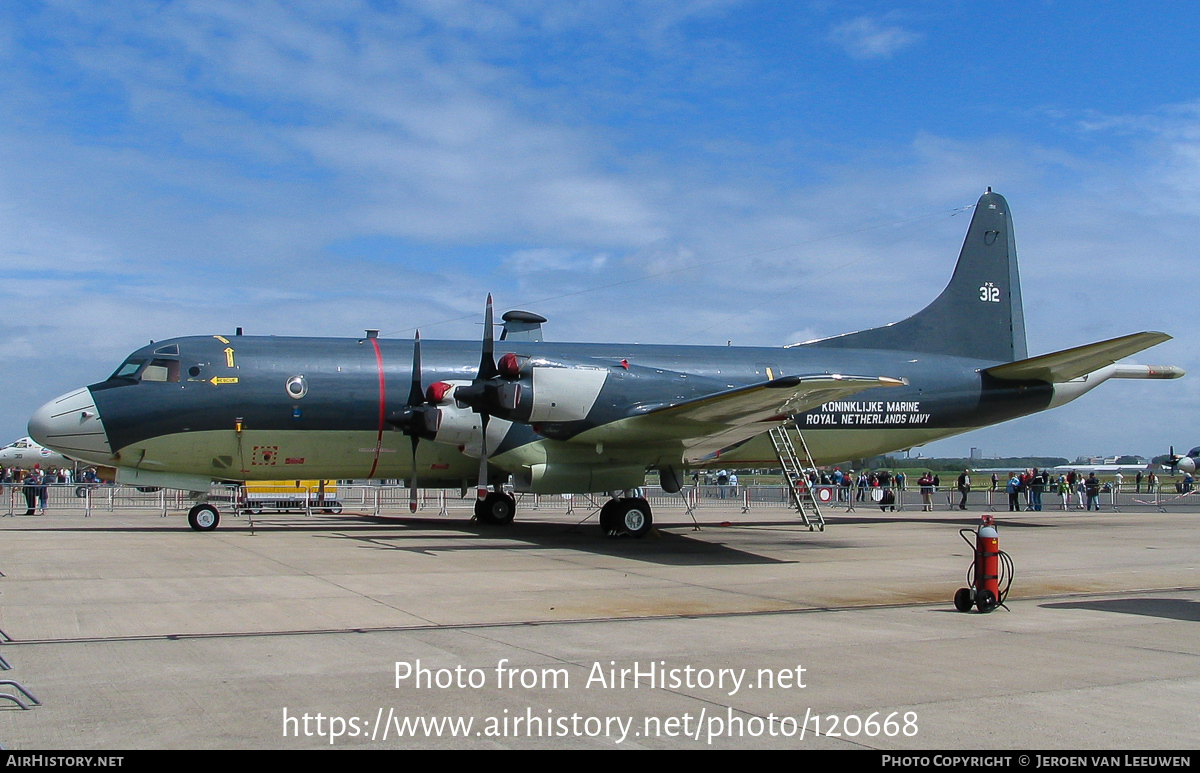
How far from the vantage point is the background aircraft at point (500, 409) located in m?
17.0

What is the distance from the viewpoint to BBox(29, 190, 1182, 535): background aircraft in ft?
55.9

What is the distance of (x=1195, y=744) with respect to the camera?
526cm

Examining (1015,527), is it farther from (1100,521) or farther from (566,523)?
(566,523)

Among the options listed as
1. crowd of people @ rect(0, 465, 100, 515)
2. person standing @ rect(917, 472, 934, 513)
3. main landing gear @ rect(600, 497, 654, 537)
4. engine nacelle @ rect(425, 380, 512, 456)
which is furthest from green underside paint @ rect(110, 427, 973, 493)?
person standing @ rect(917, 472, 934, 513)

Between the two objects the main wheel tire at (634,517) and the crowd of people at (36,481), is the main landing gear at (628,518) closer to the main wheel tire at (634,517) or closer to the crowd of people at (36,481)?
the main wheel tire at (634,517)

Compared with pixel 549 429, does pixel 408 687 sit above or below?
below

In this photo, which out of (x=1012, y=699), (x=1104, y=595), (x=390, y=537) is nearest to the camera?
(x=1012, y=699)

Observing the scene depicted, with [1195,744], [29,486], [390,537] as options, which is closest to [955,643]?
[1195,744]

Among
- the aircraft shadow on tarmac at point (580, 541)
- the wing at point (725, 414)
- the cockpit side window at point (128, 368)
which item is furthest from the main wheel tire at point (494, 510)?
the cockpit side window at point (128, 368)

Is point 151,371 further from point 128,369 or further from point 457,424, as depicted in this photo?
point 457,424

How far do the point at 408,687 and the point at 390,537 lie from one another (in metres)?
13.0

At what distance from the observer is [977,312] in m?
25.1

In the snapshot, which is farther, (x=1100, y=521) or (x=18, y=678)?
(x=1100, y=521)

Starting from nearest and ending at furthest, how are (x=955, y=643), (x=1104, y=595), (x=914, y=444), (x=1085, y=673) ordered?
(x=1085, y=673)
(x=955, y=643)
(x=1104, y=595)
(x=914, y=444)
